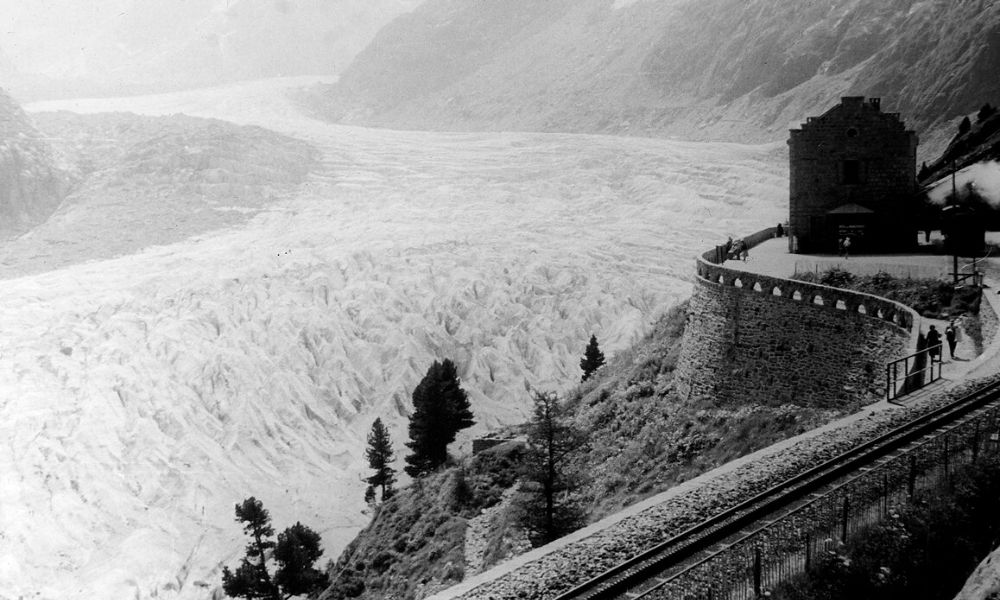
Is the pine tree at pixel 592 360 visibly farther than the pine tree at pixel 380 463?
Yes

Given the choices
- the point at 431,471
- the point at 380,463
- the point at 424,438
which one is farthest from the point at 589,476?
the point at 380,463

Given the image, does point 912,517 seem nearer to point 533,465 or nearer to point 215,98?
point 533,465

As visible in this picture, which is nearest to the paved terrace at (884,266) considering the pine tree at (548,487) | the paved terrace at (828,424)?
the paved terrace at (828,424)

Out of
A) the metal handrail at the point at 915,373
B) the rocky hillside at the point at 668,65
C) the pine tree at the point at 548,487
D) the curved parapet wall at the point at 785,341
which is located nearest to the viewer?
the metal handrail at the point at 915,373

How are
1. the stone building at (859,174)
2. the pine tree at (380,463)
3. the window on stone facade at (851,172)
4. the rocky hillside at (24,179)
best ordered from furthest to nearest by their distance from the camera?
the rocky hillside at (24,179)
the pine tree at (380,463)
the window on stone facade at (851,172)
the stone building at (859,174)

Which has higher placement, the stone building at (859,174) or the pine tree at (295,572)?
the stone building at (859,174)

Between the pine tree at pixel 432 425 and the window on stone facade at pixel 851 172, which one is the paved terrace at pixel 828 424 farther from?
the pine tree at pixel 432 425

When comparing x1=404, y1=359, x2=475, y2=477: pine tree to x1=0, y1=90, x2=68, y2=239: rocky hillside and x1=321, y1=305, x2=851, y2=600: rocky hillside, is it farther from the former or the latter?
x1=0, y1=90, x2=68, y2=239: rocky hillside

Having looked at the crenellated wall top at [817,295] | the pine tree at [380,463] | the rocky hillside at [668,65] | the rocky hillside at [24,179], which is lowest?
the pine tree at [380,463]
